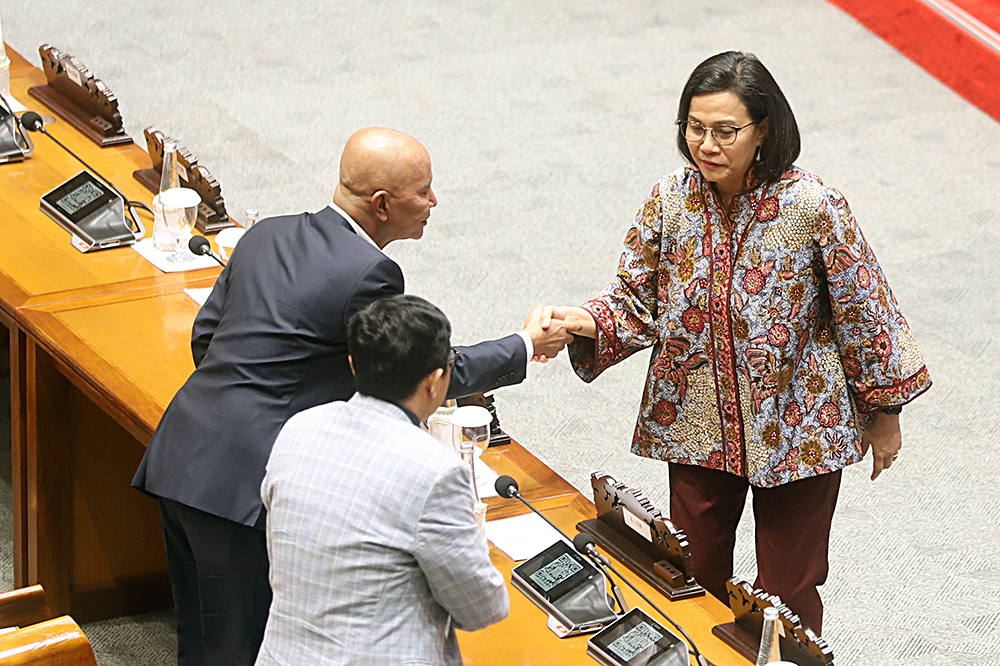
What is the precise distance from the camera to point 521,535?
3.03 meters

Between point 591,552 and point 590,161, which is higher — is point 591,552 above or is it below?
above

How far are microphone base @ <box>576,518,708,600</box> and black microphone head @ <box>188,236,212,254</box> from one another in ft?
4.56

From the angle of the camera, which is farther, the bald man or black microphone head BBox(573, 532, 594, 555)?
black microphone head BBox(573, 532, 594, 555)

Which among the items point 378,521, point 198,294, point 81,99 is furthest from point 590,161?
point 378,521

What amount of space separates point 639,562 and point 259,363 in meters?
0.84

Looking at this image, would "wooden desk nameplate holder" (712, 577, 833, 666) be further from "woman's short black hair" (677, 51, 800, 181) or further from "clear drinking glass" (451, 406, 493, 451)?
"woman's short black hair" (677, 51, 800, 181)

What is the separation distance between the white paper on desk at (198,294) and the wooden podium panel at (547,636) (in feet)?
4.17

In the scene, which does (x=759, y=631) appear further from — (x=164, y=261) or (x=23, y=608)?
(x=164, y=261)

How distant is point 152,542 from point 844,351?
6.28 feet

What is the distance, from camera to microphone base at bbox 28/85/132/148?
4.67 meters

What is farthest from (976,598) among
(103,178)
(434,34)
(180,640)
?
(434,34)

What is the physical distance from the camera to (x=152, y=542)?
3.94 metres

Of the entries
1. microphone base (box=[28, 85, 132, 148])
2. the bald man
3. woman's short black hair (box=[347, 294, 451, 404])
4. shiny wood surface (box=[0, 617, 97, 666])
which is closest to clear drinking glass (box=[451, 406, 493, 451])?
the bald man

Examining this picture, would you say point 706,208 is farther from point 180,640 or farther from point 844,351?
point 180,640
